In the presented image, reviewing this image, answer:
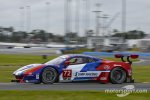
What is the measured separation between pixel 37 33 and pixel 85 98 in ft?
506

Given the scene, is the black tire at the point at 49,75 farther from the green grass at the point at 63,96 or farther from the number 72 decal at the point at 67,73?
the green grass at the point at 63,96

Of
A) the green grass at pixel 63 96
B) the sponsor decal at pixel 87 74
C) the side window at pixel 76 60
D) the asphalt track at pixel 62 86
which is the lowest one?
the asphalt track at pixel 62 86

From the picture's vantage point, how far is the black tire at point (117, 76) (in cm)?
1606

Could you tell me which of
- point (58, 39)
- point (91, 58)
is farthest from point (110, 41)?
point (58, 39)

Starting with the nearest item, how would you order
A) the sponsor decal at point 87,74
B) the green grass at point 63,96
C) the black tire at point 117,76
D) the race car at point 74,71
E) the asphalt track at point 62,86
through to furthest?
1. the green grass at point 63,96
2. the asphalt track at point 62,86
3. the race car at point 74,71
4. the sponsor decal at point 87,74
5. the black tire at point 117,76

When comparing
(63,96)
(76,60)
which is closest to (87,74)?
(76,60)

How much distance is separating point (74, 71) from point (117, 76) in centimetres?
176

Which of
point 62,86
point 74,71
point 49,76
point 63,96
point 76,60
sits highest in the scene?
point 76,60

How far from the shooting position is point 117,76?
53.1 ft

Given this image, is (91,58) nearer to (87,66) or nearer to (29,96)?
(87,66)

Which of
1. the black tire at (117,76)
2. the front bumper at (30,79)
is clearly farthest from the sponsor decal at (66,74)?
the black tire at (117,76)

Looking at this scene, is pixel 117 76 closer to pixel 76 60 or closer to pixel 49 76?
pixel 76 60

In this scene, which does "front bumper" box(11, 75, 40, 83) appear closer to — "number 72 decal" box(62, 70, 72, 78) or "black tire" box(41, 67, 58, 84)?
"black tire" box(41, 67, 58, 84)

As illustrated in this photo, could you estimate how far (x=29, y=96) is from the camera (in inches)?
420
